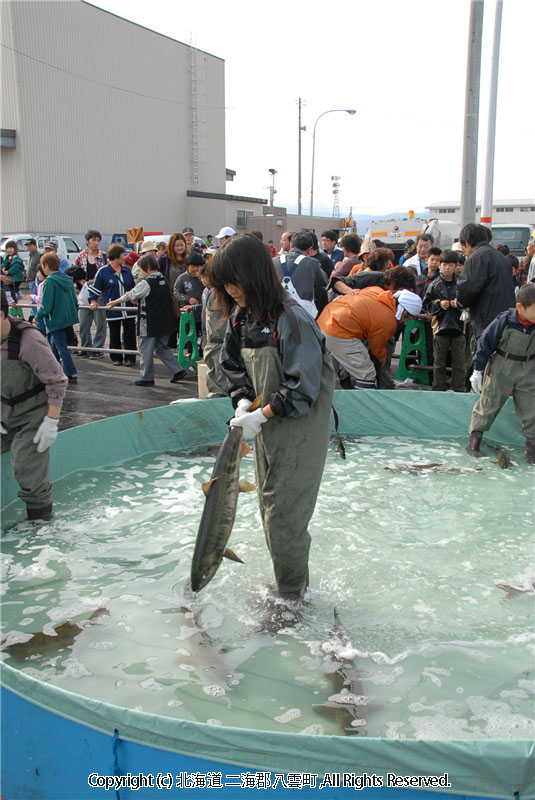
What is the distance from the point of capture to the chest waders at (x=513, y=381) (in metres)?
6.27

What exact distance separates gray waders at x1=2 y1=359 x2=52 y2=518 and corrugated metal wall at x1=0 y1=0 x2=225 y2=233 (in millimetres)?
31003

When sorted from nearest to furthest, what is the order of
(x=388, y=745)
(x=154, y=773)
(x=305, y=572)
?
(x=388, y=745)
(x=154, y=773)
(x=305, y=572)

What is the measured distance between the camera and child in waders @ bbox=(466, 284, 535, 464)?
621 centimetres

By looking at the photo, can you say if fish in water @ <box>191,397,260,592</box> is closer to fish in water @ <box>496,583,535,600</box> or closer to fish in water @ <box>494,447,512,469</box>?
fish in water @ <box>496,583,535,600</box>

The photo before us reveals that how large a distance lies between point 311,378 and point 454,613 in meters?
1.80

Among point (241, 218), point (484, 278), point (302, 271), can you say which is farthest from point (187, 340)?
point (241, 218)

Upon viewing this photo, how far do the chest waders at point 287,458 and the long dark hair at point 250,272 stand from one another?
0.85 ft

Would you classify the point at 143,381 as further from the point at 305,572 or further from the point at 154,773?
the point at 154,773

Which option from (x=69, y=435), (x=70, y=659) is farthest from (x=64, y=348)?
(x=70, y=659)

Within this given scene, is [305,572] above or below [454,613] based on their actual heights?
above

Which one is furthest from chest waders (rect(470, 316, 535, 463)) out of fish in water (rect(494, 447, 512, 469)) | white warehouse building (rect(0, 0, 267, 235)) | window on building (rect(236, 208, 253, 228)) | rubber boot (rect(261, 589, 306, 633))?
window on building (rect(236, 208, 253, 228))

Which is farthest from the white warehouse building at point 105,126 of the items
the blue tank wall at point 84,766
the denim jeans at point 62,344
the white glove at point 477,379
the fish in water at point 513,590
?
the blue tank wall at point 84,766

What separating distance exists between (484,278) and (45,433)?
539 cm

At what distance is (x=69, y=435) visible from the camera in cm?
630
